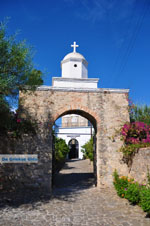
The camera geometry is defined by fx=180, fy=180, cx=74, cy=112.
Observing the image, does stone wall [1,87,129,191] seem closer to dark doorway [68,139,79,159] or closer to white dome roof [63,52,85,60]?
white dome roof [63,52,85,60]

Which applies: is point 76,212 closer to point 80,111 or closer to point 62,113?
point 62,113

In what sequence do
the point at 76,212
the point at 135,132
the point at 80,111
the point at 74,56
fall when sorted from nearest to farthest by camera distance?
the point at 76,212 < the point at 135,132 < the point at 80,111 < the point at 74,56

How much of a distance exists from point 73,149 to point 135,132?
1934 cm

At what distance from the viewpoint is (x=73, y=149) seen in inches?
1038

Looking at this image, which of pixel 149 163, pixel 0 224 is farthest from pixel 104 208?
pixel 0 224

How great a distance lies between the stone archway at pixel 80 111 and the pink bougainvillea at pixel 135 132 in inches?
16.6

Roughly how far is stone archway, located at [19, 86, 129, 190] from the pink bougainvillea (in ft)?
1.38

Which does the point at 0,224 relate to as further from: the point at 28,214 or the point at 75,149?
the point at 75,149

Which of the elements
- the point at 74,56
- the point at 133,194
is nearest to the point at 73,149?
the point at 74,56

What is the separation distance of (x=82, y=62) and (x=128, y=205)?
19369 millimetres

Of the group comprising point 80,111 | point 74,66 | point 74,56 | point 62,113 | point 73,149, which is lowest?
point 73,149

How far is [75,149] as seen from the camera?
86.7 ft

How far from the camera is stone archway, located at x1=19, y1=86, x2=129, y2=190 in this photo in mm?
7637

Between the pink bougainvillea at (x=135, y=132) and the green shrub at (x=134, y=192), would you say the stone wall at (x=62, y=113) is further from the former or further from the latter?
the green shrub at (x=134, y=192)
